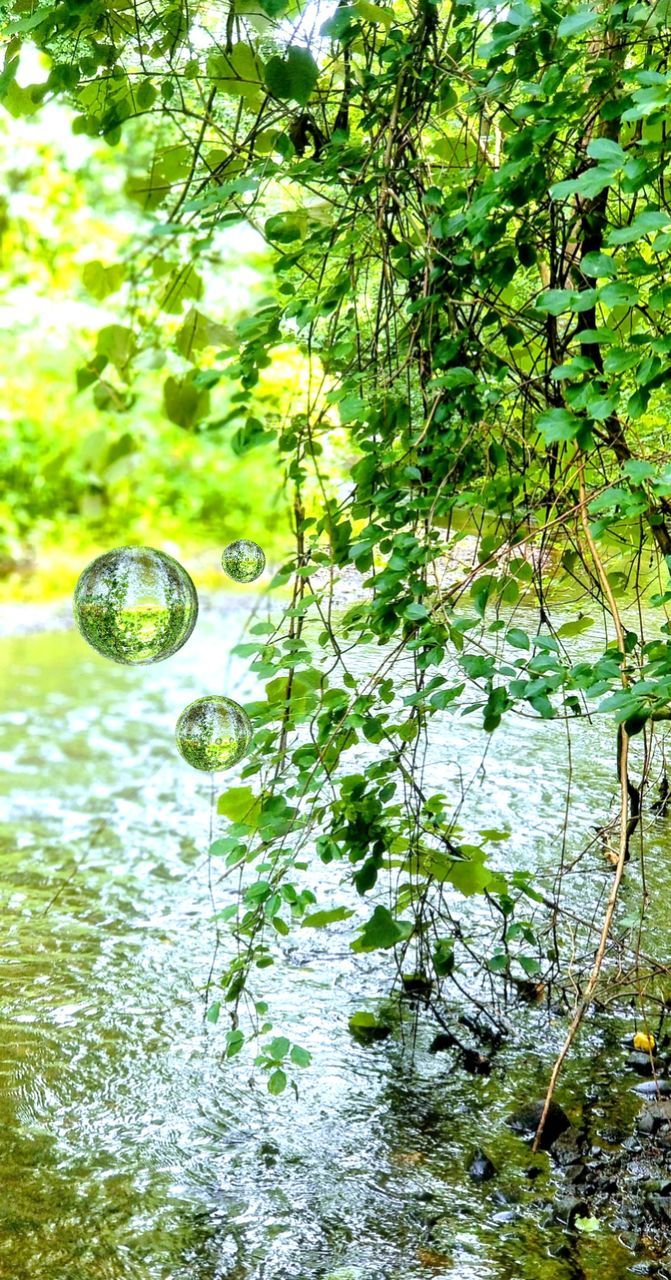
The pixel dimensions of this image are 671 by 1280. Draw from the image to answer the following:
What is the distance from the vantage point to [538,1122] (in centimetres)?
176

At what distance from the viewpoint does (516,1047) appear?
200cm

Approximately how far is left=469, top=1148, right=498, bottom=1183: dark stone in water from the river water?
1 cm

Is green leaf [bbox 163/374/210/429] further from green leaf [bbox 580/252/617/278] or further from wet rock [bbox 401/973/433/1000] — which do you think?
wet rock [bbox 401/973/433/1000]

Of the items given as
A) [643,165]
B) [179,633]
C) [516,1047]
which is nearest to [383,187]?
[643,165]

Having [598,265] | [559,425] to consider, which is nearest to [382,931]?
[559,425]

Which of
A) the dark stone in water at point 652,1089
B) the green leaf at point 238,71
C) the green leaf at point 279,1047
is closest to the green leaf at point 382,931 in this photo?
the green leaf at point 279,1047

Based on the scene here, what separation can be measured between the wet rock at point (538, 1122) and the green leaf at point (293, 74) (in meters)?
1.37

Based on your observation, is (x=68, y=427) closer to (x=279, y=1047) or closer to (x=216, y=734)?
(x=216, y=734)

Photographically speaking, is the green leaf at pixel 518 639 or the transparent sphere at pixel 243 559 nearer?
the green leaf at pixel 518 639

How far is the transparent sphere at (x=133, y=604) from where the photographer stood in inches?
58.4

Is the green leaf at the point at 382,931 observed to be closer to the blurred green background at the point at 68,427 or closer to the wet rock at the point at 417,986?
the wet rock at the point at 417,986

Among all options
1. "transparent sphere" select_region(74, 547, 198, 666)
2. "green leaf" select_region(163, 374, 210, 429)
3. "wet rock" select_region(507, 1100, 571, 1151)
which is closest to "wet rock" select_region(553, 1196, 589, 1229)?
"wet rock" select_region(507, 1100, 571, 1151)

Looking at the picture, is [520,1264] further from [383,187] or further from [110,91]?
[110,91]

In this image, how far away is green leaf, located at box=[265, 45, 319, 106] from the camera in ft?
4.45
